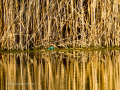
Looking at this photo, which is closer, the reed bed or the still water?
the still water

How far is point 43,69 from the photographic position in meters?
6.05

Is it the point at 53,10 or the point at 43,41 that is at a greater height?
the point at 53,10

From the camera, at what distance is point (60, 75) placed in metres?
5.38

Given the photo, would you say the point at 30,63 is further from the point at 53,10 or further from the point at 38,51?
the point at 53,10

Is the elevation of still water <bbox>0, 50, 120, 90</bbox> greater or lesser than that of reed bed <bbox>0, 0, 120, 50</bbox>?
lesser

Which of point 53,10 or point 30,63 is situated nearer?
point 30,63

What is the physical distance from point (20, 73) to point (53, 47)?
3.99 m

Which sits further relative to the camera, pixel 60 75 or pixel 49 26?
pixel 49 26

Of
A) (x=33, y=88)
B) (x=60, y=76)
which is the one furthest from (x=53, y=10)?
(x=33, y=88)

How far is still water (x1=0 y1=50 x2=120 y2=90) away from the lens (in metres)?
4.51

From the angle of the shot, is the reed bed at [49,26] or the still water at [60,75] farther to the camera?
the reed bed at [49,26]

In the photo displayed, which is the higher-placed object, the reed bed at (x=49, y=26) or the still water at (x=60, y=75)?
the reed bed at (x=49, y=26)

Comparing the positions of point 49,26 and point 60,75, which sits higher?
point 49,26

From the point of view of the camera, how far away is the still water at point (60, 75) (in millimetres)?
4508
